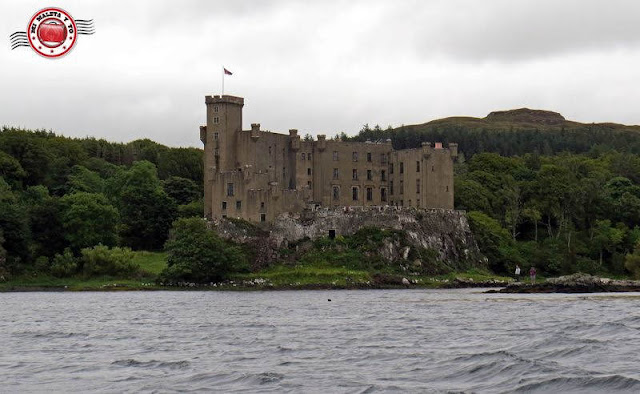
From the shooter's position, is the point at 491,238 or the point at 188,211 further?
the point at 188,211

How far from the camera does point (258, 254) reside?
11512cm

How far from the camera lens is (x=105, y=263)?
112312 millimetres

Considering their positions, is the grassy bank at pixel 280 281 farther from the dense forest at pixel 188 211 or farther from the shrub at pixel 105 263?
the dense forest at pixel 188 211

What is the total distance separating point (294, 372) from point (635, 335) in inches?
640

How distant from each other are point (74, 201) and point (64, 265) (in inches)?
428

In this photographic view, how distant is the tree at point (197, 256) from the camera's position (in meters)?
107

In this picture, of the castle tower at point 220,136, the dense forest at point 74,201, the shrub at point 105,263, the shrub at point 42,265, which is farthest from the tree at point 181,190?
the shrub at point 105,263

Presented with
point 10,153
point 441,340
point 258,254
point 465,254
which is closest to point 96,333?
point 441,340

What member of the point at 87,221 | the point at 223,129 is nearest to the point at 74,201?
the point at 87,221

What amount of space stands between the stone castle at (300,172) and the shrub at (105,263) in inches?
446

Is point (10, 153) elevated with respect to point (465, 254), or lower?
elevated

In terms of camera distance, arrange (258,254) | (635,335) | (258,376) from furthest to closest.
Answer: (258,254) < (635,335) < (258,376)

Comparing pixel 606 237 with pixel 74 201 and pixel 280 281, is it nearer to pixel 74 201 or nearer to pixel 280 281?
pixel 280 281

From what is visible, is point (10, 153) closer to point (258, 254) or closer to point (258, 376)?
point (258, 254)
